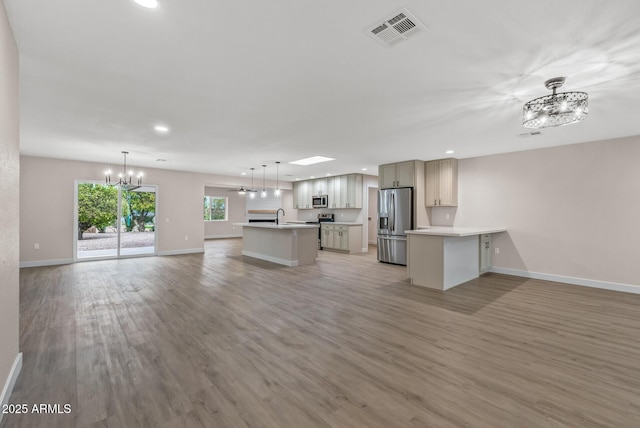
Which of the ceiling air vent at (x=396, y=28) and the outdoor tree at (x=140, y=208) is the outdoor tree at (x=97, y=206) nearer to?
the outdoor tree at (x=140, y=208)

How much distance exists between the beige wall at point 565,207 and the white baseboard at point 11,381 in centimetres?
719

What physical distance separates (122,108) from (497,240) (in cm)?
701

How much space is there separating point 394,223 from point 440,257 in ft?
7.66

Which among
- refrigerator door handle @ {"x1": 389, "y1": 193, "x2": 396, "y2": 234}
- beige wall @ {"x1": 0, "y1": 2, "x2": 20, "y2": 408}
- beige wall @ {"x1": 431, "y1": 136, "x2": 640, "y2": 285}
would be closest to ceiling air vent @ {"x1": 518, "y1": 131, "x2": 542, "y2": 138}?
beige wall @ {"x1": 431, "y1": 136, "x2": 640, "y2": 285}

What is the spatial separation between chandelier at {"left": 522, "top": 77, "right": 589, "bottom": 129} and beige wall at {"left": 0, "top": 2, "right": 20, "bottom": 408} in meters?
4.17

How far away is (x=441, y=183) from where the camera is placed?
6566 mm

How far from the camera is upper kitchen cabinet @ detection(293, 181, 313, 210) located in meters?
10.5

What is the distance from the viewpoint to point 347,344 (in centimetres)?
268

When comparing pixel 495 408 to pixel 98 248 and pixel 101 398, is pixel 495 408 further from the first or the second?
pixel 98 248

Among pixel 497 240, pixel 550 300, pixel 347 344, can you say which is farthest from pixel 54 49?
pixel 497 240

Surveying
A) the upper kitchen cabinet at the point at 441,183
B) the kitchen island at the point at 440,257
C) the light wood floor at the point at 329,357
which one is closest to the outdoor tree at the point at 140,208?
the light wood floor at the point at 329,357

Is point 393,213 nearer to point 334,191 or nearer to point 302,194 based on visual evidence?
point 334,191

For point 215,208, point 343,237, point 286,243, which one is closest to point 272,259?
point 286,243

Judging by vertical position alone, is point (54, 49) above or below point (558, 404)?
above
